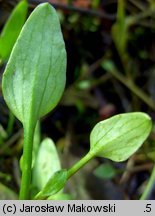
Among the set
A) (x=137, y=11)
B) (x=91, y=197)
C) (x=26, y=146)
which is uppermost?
(x=26, y=146)

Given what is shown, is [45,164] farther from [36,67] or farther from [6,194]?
[36,67]

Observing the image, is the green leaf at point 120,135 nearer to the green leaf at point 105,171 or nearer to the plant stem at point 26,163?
the plant stem at point 26,163

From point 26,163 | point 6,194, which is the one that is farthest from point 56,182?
point 6,194

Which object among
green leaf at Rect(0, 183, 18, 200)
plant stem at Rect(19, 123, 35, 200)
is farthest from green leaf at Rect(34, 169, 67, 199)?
green leaf at Rect(0, 183, 18, 200)

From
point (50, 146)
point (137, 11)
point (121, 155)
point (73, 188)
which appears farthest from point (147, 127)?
point (137, 11)

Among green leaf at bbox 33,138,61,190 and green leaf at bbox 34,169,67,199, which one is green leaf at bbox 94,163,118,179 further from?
green leaf at bbox 34,169,67,199

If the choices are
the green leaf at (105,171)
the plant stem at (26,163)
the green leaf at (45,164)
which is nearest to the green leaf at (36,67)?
the plant stem at (26,163)

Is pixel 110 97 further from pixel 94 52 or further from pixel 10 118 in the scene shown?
pixel 10 118
